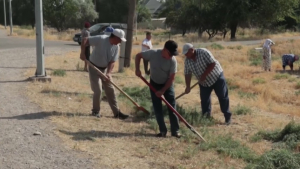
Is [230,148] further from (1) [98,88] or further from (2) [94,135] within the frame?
(1) [98,88]

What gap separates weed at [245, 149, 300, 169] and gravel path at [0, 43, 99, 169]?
81.8 inches

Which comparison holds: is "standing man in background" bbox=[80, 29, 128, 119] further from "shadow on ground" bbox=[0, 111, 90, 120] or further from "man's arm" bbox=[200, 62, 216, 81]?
"man's arm" bbox=[200, 62, 216, 81]

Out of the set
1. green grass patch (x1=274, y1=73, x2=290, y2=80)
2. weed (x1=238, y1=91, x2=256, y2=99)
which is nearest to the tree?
green grass patch (x1=274, y1=73, x2=290, y2=80)

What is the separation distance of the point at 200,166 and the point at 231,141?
1291 millimetres

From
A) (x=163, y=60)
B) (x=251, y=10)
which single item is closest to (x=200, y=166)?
(x=163, y=60)

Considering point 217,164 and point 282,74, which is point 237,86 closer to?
point 282,74

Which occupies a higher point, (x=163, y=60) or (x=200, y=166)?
(x=163, y=60)

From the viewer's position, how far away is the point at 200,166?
5938 millimetres

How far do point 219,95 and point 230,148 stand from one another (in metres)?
2.15

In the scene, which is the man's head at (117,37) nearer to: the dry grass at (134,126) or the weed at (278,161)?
the dry grass at (134,126)

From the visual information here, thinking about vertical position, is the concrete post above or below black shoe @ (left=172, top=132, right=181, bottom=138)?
above

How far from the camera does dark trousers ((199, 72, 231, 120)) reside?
8.71m

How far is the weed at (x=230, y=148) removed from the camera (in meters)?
6.46

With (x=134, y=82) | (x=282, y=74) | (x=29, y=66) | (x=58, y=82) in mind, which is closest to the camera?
(x=58, y=82)
